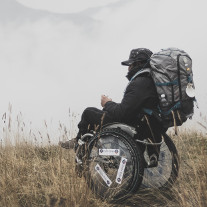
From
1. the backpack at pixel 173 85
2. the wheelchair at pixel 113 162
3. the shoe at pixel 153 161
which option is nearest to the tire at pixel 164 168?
the shoe at pixel 153 161

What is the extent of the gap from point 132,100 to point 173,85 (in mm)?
494

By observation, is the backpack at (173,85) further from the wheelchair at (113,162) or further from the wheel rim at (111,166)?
the wheel rim at (111,166)

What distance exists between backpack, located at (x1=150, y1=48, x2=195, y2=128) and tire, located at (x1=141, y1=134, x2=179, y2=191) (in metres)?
0.77

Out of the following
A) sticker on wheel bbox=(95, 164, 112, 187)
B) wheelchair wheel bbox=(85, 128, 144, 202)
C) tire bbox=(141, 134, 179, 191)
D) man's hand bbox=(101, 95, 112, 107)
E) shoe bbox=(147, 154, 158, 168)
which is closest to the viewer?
wheelchair wheel bbox=(85, 128, 144, 202)

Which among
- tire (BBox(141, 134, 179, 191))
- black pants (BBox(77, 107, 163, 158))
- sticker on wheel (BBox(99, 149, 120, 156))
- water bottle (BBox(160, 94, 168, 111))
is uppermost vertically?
water bottle (BBox(160, 94, 168, 111))

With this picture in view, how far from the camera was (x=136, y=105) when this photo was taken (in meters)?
3.45

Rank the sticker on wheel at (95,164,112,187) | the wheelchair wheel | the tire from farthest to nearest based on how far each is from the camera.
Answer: the tire < the sticker on wheel at (95,164,112,187) < the wheelchair wheel

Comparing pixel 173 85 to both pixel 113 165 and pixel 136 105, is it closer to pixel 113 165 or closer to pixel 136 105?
pixel 136 105

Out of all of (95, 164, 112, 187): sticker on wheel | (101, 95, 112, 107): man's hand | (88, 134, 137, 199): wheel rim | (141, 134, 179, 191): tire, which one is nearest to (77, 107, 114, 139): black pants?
(101, 95, 112, 107): man's hand

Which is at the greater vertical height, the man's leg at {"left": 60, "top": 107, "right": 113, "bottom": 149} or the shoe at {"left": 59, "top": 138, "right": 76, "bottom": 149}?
the man's leg at {"left": 60, "top": 107, "right": 113, "bottom": 149}

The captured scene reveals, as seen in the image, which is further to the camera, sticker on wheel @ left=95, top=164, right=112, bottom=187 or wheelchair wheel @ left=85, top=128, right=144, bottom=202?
sticker on wheel @ left=95, top=164, right=112, bottom=187

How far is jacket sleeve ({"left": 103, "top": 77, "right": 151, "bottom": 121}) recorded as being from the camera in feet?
11.3

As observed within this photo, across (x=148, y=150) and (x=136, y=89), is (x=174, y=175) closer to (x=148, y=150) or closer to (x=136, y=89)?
(x=148, y=150)

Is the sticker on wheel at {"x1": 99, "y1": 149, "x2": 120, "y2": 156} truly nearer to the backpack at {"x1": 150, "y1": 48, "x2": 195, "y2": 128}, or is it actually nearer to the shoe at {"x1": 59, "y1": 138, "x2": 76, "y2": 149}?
the backpack at {"x1": 150, "y1": 48, "x2": 195, "y2": 128}
